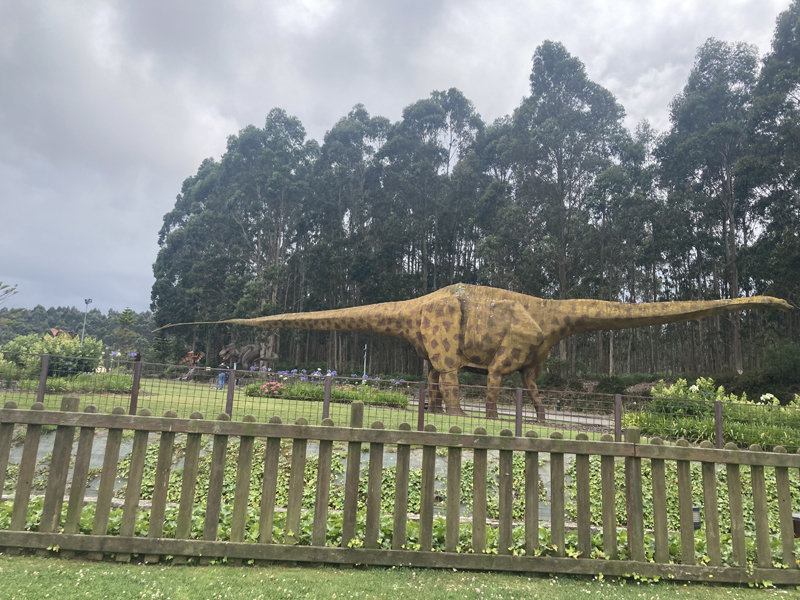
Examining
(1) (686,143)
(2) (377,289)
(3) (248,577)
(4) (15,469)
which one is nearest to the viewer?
(3) (248,577)

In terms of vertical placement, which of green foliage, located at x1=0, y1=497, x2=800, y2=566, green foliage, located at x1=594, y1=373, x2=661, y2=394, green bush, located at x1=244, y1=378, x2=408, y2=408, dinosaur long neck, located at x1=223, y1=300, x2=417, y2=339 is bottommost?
green foliage, located at x1=0, y1=497, x2=800, y2=566

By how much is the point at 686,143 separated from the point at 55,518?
2772cm

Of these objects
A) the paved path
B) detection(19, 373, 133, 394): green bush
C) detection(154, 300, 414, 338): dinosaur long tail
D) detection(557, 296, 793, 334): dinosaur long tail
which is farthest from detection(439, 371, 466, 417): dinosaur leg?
detection(19, 373, 133, 394): green bush

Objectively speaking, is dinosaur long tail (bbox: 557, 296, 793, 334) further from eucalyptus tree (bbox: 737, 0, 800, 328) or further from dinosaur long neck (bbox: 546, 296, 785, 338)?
eucalyptus tree (bbox: 737, 0, 800, 328)

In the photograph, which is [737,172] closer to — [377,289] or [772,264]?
[772,264]

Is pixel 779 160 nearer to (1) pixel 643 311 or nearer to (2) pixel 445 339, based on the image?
(1) pixel 643 311

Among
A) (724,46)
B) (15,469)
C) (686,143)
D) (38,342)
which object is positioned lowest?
(15,469)

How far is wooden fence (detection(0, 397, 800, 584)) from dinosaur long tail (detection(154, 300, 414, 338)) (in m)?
9.71

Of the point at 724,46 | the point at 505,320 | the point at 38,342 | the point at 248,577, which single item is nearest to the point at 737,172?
the point at 724,46

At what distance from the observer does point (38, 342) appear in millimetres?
16188

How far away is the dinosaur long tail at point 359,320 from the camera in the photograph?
1310 cm

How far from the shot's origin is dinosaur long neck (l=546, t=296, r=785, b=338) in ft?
32.3

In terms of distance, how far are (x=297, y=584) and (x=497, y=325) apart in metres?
9.41

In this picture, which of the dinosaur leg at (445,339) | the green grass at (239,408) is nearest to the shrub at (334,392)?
the green grass at (239,408)
